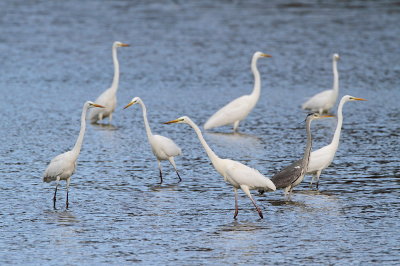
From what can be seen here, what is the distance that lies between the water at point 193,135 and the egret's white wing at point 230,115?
266mm

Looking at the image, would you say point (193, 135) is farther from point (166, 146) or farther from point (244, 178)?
point (244, 178)

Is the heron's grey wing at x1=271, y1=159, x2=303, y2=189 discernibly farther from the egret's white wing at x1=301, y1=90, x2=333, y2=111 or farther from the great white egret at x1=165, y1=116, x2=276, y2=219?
the egret's white wing at x1=301, y1=90, x2=333, y2=111

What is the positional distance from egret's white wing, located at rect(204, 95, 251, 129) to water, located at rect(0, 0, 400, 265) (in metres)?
0.27

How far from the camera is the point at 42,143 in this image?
15.3 metres

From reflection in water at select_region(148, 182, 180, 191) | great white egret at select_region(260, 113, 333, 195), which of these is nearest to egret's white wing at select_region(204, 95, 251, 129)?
reflection in water at select_region(148, 182, 180, 191)

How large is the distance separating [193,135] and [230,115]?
1169mm

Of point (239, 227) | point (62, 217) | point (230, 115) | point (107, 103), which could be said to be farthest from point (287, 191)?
point (107, 103)

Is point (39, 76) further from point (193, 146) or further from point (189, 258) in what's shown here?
point (189, 258)

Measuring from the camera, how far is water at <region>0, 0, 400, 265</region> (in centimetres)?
950

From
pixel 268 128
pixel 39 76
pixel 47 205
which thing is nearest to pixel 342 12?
pixel 39 76

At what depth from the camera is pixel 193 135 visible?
16.3 m

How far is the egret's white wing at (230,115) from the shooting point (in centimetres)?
1704

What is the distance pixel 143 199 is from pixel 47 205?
4.32ft

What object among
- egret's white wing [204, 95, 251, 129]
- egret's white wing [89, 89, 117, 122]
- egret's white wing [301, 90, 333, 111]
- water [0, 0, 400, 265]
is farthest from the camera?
egret's white wing [301, 90, 333, 111]
